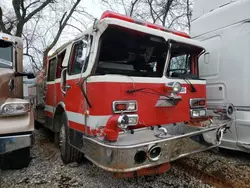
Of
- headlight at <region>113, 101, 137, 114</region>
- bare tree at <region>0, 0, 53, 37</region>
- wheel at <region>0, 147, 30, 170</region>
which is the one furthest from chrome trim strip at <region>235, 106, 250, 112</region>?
bare tree at <region>0, 0, 53, 37</region>

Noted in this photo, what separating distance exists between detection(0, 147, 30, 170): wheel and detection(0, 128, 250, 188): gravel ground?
0.30ft

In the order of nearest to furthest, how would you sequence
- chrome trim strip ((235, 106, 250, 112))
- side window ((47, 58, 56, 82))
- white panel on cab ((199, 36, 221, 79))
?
chrome trim strip ((235, 106, 250, 112)), white panel on cab ((199, 36, 221, 79)), side window ((47, 58, 56, 82))

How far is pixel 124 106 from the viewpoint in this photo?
9.78 feet

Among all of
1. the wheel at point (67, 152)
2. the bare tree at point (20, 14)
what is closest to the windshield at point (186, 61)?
the wheel at point (67, 152)

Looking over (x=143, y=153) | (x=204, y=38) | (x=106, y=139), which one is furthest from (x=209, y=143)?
(x=204, y=38)

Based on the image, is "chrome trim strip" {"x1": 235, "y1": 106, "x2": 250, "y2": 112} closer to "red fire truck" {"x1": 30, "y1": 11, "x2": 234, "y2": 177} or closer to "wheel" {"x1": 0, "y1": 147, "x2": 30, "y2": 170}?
"red fire truck" {"x1": 30, "y1": 11, "x2": 234, "y2": 177}

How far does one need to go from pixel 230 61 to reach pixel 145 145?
305 cm

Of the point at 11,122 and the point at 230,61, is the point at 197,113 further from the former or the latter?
the point at 11,122

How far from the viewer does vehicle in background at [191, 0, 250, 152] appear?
14.0 feet

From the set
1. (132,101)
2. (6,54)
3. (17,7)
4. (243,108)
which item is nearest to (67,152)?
(132,101)

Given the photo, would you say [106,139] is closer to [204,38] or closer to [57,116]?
[57,116]

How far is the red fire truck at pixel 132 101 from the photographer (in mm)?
2754

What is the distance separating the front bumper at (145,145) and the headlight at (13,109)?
4.06 ft

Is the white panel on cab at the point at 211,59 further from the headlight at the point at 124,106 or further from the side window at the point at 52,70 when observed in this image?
the side window at the point at 52,70
